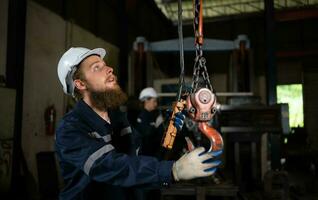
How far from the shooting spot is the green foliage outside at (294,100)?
9.58m

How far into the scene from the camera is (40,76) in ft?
14.0

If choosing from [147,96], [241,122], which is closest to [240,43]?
[241,122]

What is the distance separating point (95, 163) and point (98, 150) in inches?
2.2

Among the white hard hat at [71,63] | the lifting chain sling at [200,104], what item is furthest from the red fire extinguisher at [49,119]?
the lifting chain sling at [200,104]

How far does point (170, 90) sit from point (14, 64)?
11.6 ft

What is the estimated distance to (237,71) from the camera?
208 inches

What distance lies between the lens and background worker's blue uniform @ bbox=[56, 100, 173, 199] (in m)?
1.15

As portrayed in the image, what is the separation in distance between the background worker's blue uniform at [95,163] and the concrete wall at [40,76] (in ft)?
9.32

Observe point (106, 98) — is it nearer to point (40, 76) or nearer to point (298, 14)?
point (40, 76)

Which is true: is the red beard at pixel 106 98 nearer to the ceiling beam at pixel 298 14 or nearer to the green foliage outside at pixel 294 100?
the ceiling beam at pixel 298 14

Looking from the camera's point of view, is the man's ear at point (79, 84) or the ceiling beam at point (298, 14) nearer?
the man's ear at point (79, 84)

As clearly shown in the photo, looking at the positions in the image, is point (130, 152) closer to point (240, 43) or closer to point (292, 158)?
point (240, 43)

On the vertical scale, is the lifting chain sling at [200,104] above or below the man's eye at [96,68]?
below

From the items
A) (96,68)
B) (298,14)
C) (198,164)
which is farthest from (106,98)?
(298,14)
